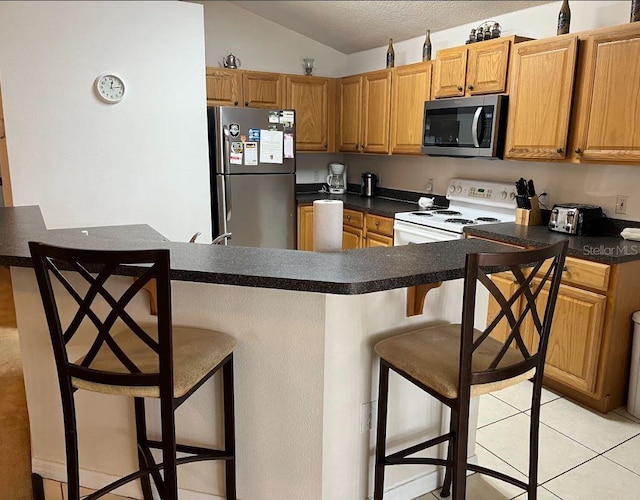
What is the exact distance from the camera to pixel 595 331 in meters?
2.61

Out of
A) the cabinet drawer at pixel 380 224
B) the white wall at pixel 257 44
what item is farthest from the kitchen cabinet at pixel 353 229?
the white wall at pixel 257 44

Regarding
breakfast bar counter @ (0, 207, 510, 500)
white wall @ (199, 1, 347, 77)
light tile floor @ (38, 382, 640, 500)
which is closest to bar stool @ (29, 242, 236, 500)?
breakfast bar counter @ (0, 207, 510, 500)

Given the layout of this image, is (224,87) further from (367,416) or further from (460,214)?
(367,416)

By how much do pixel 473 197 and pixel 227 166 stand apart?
2.06 m

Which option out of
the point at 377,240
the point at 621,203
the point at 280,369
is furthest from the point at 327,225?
the point at 377,240

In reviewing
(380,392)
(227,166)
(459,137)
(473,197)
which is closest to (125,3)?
(227,166)

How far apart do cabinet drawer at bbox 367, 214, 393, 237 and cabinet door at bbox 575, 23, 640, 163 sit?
160 cm

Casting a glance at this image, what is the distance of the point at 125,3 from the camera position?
3.55 meters

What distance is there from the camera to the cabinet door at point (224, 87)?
4340 millimetres

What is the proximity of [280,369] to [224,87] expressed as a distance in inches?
133

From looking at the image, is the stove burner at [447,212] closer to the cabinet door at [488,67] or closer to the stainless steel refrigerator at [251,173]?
the cabinet door at [488,67]

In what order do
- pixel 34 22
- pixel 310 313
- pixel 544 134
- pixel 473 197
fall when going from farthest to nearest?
pixel 473 197 < pixel 34 22 < pixel 544 134 < pixel 310 313

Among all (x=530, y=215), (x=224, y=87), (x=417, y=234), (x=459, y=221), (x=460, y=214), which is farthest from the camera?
(x=224, y=87)

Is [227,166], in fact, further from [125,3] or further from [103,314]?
[103,314]
